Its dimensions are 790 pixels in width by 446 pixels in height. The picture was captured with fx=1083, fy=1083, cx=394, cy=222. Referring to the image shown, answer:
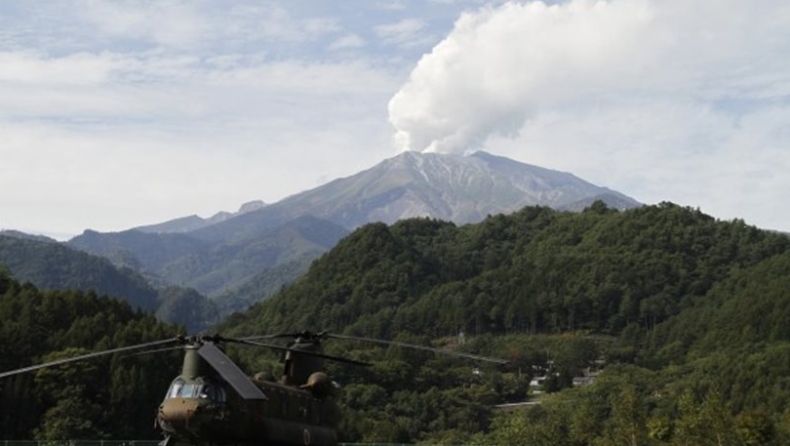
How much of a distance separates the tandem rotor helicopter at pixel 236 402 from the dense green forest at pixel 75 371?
44.4 metres

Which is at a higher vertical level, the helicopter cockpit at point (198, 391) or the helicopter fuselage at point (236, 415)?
the helicopter cockpit at point (198, 391)

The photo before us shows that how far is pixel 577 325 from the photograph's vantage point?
199750 mm

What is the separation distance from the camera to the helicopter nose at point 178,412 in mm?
24109

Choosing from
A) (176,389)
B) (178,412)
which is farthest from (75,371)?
(178,412)

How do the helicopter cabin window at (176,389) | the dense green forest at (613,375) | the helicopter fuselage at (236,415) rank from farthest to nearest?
the dense green forest at (613,375) < the helicopter cabin window at (176,389) < the helicopter fuselage at (236,415)

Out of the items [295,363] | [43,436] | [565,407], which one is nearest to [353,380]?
[565,407]

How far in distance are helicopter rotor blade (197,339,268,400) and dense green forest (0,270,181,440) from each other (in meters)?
48.9

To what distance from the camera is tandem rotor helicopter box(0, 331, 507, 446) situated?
2411 cm

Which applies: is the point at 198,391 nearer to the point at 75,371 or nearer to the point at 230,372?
the point at 230,372

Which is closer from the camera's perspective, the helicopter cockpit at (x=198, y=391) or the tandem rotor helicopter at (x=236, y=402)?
the tandem rotor helicopter at (x=236, y=402)

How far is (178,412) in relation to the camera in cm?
2417

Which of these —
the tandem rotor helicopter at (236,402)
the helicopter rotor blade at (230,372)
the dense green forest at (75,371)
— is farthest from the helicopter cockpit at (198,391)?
the dense green forest at (75,371)

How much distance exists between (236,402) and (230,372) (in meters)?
3.89

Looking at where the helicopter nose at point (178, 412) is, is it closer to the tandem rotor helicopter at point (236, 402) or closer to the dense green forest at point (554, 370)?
the tandem rotor helicopter at point (236, 402)
